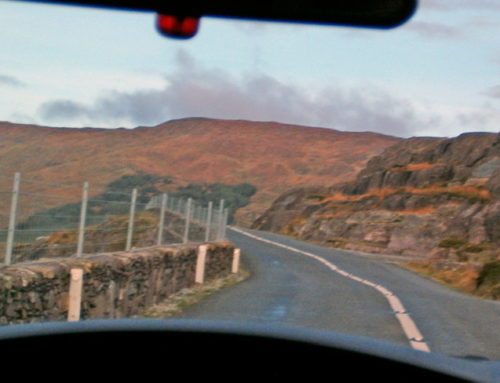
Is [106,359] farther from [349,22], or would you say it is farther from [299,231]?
[299,231]

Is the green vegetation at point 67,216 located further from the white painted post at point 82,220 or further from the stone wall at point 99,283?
the stone wall at point 99,283

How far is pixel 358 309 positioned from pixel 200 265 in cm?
574

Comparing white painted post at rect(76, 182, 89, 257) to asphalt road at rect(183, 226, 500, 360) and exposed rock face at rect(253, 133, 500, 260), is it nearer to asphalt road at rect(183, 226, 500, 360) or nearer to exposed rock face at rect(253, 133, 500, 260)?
asphalt road at rect(183, 226, 500, 360)

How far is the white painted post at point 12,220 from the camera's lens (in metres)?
9.17

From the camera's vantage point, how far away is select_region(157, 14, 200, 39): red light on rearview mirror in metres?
2.18

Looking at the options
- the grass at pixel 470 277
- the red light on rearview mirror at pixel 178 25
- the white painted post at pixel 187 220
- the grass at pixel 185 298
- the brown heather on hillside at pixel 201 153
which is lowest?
the grass at pixel 185 298

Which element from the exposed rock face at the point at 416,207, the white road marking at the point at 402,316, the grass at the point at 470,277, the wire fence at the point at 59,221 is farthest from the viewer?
the exposed rock face at the point at 416,207

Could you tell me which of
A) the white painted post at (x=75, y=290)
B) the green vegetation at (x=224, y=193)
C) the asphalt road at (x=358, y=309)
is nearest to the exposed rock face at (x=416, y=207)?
the asphalt road at (x=358, y=309)

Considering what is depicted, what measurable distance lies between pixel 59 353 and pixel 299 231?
57.5m


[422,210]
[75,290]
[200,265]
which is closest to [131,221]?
[75,290]

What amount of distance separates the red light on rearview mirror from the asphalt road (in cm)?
811

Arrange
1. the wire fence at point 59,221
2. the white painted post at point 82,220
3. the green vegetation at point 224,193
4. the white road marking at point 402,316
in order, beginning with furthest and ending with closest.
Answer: the green vegetation at point 224,193, the white painted post at point 82,220, the white road marking at point 402,316, the wire fence at point 59,221

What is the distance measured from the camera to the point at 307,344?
8.83ft

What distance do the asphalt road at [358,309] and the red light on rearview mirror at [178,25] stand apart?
811 cm
